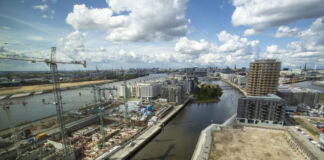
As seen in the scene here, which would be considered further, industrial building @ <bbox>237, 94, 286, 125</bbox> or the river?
industrial building @ <bbox>237, 94, 286, 125</bbox>

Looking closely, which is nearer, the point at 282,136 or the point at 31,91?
the point at 282,136

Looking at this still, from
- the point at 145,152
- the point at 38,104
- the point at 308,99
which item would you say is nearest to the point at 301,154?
the point at 145,152

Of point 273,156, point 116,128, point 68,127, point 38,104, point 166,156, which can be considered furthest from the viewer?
point 38,104

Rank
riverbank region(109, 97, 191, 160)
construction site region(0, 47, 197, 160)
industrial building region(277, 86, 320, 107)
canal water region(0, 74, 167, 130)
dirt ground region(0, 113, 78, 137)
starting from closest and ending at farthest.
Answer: construction site region(0, 47, 197, 160) → riverbank region(109, 97, 191, 160) → dirt ground region(0, 113, 78, 137) → canal water region(0, 74, 167, 130) → industrial building region(277, 86, 320, 107)

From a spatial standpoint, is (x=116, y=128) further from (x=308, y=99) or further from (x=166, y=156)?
(x=308, y=99)

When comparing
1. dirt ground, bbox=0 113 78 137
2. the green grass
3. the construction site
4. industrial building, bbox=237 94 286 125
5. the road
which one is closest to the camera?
the construction site

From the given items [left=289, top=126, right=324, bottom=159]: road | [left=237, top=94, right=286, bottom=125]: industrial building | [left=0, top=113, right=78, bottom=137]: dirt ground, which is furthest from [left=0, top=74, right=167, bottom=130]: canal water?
[left=289, top=126, right=324, bottom=159]: road

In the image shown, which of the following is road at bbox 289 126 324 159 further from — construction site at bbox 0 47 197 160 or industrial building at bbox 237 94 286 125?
construction site at bbox 0 47 197 160
